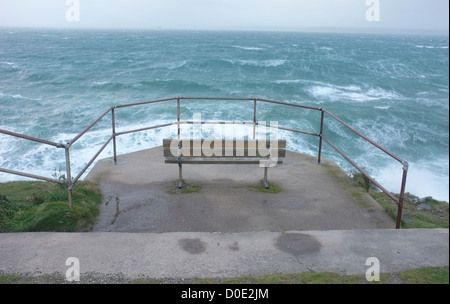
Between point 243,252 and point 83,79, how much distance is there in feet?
120

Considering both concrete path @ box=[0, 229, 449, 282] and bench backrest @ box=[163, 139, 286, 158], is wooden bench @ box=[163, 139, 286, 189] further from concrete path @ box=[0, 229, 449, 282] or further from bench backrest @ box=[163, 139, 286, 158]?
concrete path @ box=[0, 229, 449, 282]

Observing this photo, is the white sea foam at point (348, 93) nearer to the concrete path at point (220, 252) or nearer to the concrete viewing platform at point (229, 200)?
the concrete viewing platform at point (229, 200)

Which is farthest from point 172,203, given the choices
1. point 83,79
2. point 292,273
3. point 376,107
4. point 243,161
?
point 83,79

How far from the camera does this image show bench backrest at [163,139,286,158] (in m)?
5.96

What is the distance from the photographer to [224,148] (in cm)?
600

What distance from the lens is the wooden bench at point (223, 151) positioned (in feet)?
19.6

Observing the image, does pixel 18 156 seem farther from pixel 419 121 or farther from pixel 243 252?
pixel 419 121

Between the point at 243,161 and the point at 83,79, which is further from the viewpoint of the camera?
the point at 83,79

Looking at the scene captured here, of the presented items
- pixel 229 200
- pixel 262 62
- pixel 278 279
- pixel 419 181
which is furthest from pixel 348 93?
pixel 278 279

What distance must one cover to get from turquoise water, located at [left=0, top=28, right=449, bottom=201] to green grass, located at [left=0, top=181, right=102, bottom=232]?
9.08m

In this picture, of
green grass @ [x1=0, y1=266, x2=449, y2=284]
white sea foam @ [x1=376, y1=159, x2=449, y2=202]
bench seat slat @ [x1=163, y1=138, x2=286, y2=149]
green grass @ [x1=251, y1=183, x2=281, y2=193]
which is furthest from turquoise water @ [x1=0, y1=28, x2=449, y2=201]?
green grass @ [x1=0, y1=266, x2=449, y2=284]

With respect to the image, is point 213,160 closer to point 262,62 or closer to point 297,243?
point 297,243

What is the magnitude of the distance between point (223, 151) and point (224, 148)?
5 cm

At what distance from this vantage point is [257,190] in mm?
6105
